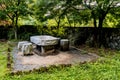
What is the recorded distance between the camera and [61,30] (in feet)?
49.0

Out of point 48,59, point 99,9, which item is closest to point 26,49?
point 48,59

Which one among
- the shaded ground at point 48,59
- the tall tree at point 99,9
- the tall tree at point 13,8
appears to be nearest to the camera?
the shaded ground at point 48,59

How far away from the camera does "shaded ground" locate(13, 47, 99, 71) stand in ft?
29.2

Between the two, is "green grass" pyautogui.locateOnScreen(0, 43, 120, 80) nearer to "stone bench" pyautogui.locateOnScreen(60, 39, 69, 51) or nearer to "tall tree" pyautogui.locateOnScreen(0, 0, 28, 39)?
"stone bench" pyautogui.locateOnScreen(60, 39, 69, 51)

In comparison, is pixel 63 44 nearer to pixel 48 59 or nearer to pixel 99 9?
pixel 48 59

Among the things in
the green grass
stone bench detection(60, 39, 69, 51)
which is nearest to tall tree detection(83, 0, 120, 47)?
stone bench detection(60, 39, 69, 51)

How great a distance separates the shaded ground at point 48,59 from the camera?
890 centimetres

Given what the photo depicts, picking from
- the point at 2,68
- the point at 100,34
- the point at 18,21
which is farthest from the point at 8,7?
the point at 2,68

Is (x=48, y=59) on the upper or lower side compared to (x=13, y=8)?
lower

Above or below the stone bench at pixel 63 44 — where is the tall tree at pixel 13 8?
above

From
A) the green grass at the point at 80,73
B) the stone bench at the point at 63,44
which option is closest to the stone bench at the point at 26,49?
the green grass at the point at 80,73

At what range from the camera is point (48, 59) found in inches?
390

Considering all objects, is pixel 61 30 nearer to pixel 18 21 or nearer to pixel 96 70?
pixel 18 21

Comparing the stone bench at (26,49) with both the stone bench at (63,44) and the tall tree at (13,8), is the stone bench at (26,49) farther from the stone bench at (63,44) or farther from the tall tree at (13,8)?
the tall tree at (13,8)
